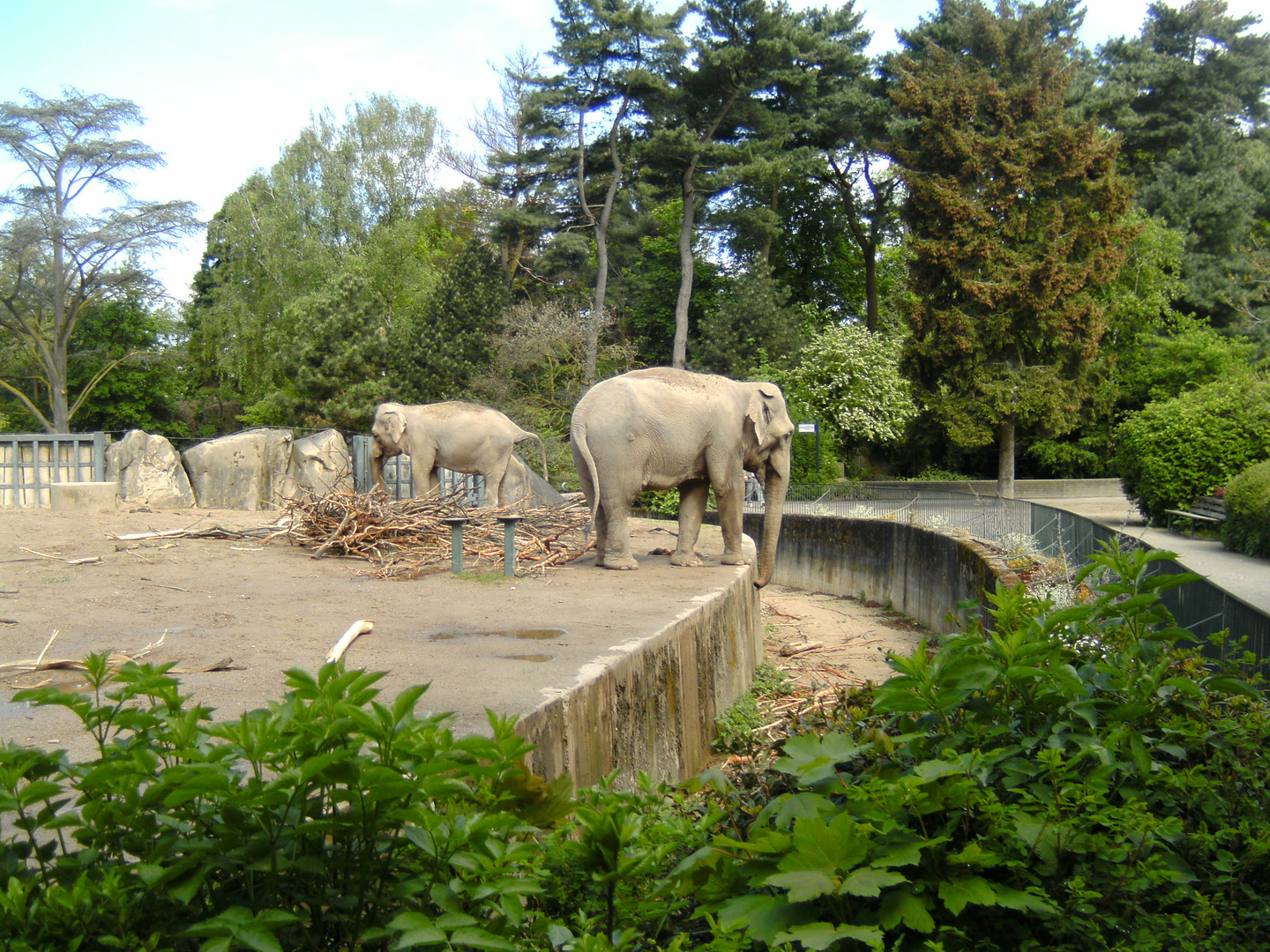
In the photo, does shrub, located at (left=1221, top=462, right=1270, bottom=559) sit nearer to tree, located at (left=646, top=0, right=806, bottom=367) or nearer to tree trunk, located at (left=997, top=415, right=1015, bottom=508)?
tree trunk, located at (left=997, top=415, right=1015, bottom=508)

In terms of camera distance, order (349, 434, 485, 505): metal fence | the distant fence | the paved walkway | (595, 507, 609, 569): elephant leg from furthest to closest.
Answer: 1. (349, 434, 485, 505): metal fence
2. the distant fence
3. the paved walkway
4. (595, 507, 609, 569): elephant leg

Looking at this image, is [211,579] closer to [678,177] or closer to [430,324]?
[430,324]

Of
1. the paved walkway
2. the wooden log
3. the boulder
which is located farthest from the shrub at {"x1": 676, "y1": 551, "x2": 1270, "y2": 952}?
the boulder

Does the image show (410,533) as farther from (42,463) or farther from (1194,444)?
(1194,444)

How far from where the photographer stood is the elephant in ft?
49.8

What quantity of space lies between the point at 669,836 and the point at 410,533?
365 inches

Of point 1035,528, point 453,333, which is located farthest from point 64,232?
point 1035,528

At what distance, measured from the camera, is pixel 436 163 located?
133 ft

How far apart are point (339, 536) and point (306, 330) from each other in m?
24.1

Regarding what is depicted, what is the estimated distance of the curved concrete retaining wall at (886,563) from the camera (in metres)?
11.9

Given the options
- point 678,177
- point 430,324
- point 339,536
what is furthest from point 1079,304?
point 339,536

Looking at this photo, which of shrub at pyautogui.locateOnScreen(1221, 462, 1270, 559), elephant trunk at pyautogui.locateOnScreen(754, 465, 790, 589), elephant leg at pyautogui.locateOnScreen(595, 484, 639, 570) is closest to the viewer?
elephant leg at pyautogui.locateOnScreen(595, 484, 639, 570)

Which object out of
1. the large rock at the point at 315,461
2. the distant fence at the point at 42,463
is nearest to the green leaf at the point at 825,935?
the distant fence at the point at 42,463

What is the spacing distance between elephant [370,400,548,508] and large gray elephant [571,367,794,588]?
6137mm
